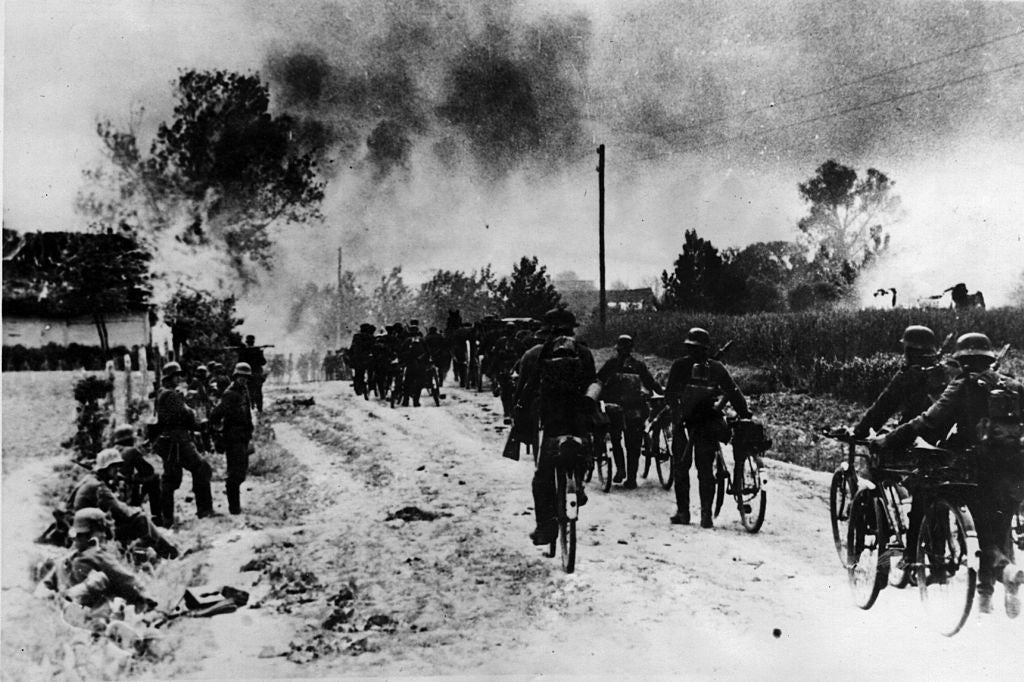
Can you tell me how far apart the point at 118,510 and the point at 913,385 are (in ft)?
16.3

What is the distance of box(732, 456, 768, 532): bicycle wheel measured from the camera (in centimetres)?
494

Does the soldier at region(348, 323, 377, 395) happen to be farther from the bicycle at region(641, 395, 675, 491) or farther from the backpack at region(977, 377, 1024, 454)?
the backpack at region(977, 377, 1024, 454)

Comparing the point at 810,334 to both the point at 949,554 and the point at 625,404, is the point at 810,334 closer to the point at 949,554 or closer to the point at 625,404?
the point at 625,404

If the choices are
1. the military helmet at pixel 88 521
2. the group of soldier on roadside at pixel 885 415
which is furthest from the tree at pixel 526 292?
the military helmet at pixel 88 521

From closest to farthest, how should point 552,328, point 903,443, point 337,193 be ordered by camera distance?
1. point 903,443
2. point 552,328
3. point 337,193

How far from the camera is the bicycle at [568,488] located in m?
4.33

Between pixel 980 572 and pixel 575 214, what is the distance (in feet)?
11.4

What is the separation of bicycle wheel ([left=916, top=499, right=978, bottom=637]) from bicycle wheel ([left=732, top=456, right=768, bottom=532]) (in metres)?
0.99

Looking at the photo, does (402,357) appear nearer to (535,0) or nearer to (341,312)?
(341,312)

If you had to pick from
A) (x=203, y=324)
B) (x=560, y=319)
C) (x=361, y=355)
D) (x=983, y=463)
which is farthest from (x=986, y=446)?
(x=203, y=324)

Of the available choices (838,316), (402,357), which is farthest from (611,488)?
(838,316)

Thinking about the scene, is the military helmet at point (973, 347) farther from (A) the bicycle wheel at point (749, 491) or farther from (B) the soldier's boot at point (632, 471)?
(B) the soldier's boot at point (632, 471)

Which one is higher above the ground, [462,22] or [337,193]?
[462,22]

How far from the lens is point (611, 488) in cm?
558
